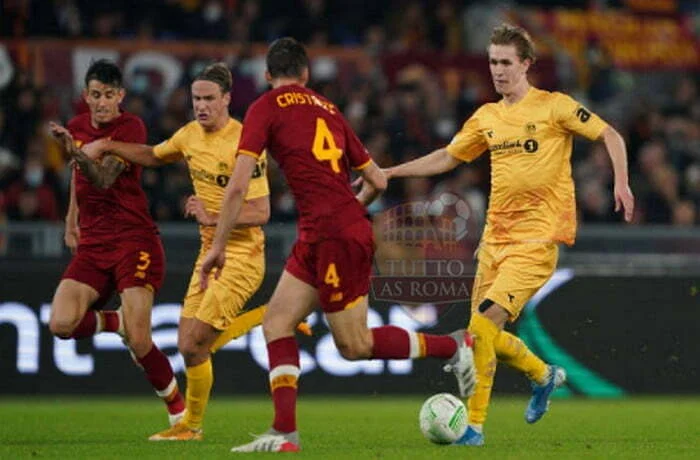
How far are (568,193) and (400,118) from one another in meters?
8.12

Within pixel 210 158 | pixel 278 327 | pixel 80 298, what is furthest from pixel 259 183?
pixel 278 327

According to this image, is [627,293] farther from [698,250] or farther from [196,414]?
[196,414]

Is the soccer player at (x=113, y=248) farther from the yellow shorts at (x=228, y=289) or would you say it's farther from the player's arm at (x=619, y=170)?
the player's arm at (x=619, y=170)

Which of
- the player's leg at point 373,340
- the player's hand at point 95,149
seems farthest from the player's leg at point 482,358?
the player's hand at point 95,149

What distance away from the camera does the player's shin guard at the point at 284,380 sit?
984 cm

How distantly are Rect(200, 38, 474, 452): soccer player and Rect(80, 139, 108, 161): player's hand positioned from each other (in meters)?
1.91

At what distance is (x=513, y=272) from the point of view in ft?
36.6

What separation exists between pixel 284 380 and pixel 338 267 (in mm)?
690

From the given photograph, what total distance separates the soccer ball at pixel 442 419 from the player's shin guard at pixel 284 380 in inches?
37.5

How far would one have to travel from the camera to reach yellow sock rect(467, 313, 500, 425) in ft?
35.9

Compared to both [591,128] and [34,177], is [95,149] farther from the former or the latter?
[34,177]

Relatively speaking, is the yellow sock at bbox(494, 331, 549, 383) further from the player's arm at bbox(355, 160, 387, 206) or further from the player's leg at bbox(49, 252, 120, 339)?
the player's leg at bbox(49, 252, 120, 339)

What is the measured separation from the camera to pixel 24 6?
66.2 feet

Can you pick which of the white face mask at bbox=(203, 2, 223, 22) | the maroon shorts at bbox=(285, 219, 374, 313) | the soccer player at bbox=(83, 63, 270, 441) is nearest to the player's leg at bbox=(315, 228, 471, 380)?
the maroon shorts at bbox=(285, 219, 374, 313)
